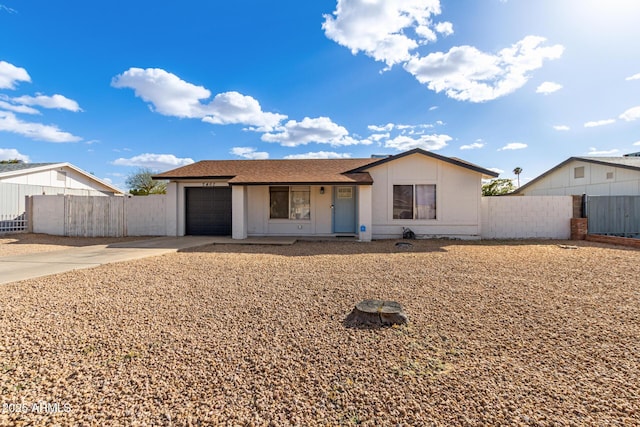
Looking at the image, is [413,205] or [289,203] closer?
[413,205]

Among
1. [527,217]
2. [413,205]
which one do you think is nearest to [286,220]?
[413,205]

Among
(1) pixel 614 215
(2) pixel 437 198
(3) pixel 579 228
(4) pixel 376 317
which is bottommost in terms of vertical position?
(4) pixel 376 317

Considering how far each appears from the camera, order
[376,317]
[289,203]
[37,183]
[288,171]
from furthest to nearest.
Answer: [37,183] → [288,171] → [289,203] → [376,317]

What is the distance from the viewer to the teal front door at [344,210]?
12.7 metres

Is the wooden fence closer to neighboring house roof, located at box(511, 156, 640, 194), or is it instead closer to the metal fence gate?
the metal fence gate

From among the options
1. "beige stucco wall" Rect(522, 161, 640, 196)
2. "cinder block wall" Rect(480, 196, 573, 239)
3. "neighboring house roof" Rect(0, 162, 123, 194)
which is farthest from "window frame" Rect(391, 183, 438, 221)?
"neighboring house roof" Rect(0, 162, 123, 194)

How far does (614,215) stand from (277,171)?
14990 mm

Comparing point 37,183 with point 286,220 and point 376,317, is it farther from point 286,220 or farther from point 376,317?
point 376,317

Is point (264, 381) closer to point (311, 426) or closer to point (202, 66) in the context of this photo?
point (311, 426)

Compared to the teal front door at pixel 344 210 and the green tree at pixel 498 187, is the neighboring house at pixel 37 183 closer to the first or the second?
the teal front door at pixel 344 210

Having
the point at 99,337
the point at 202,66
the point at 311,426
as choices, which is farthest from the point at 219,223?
the point at 311,426

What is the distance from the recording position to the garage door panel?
43.4 ft

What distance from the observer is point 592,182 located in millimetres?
16750

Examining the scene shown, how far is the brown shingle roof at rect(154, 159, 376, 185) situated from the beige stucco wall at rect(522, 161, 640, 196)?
1363 centimetres
